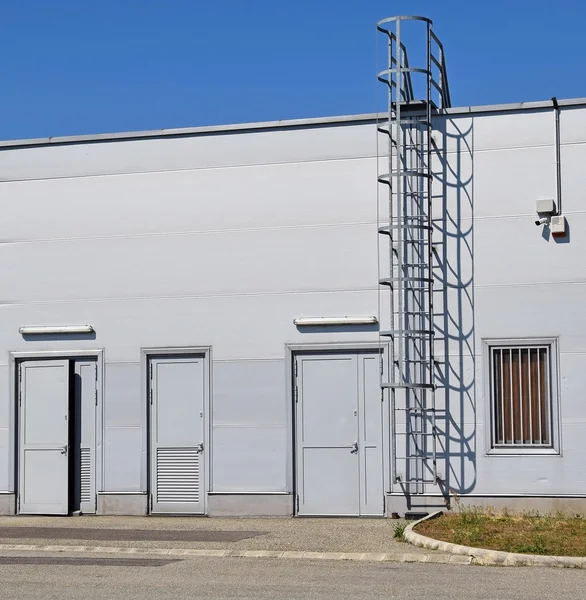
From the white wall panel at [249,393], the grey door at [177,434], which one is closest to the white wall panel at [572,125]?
the white wall panel at [249,393]

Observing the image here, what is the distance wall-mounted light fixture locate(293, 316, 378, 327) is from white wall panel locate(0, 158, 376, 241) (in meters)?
1.48

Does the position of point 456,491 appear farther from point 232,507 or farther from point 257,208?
point 257,208

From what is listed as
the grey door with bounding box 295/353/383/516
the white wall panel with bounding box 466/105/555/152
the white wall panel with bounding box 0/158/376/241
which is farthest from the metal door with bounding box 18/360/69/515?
the white wall panel with bounding box 466/105/555/152

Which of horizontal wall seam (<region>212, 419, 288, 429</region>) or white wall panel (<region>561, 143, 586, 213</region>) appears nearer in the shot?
white wall panel (<region>561, 143, 586, 213</region>)

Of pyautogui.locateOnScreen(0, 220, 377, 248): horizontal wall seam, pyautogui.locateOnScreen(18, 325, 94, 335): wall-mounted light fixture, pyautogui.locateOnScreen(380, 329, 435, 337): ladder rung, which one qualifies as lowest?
pyautogui.locateOnScreen(380, 329, 435, 337): ladder rung

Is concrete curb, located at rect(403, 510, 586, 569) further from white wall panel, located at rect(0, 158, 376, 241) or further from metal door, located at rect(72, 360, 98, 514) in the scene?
metal door, located at rect(72, 360, 98, 514)

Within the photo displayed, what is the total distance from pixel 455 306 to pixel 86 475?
643 centimetres

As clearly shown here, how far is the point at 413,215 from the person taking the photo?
57.1 feet

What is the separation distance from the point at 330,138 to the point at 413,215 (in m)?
1.76

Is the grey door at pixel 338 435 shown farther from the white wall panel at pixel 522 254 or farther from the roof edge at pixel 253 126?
the roof edge at pixel 253 126

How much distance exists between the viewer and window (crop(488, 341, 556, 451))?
16719 millimetres

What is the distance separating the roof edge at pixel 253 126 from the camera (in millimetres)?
17031

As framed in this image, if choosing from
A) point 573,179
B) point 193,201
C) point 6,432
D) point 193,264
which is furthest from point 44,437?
point 573,179

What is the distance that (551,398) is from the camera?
54.7ft
